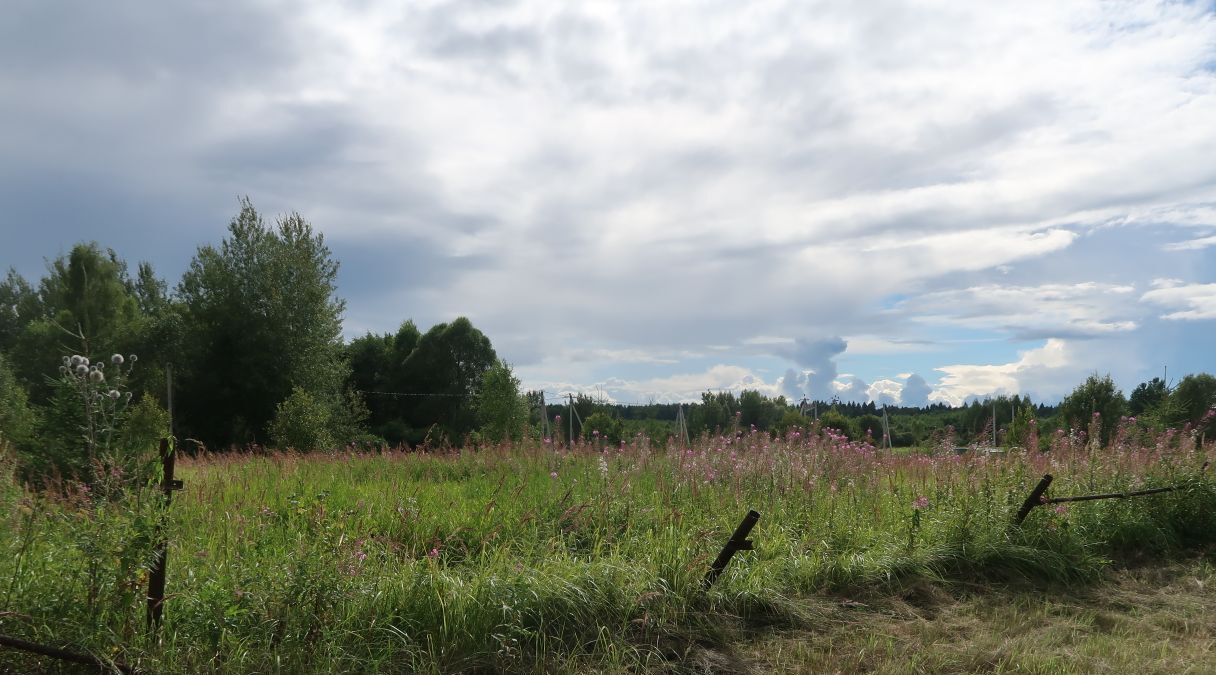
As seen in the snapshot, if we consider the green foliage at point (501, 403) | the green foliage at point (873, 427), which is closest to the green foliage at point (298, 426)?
the green foliage at point (501, 403)

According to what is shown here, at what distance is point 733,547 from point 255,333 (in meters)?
26.8

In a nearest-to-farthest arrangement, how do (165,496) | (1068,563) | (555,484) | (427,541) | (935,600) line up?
(165,496) < (935,600) < (427,541) < (1068,563) < (555,484)

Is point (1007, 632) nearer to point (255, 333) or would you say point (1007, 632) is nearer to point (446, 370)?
point (255, 333)

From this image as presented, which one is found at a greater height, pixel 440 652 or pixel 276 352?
pixel 276 352

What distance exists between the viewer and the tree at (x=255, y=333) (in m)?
27.6

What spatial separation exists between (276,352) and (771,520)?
2530cm

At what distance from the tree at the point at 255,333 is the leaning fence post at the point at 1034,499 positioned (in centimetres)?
2472

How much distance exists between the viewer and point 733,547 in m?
4.40

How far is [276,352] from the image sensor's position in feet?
90.6

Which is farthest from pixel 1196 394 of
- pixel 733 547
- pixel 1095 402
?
pixel 733 547

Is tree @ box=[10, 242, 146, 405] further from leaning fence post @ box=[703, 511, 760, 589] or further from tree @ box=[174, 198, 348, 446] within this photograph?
leaning fence post @ box=[703, 511, 760, 589]

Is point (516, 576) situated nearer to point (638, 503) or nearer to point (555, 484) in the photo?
point (638, 503)

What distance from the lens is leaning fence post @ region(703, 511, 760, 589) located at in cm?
438

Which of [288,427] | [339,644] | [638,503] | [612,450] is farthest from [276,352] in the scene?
[339,644]
